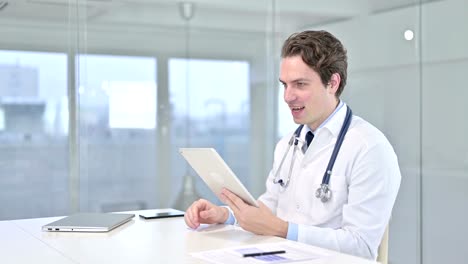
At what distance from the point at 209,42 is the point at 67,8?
3.29 ft

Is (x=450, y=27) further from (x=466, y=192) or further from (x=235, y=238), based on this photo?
(x=235, y=238)

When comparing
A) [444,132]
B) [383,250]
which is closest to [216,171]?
[383,250]

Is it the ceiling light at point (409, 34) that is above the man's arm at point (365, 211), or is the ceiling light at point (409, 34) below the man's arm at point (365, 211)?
above

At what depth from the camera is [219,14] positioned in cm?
441

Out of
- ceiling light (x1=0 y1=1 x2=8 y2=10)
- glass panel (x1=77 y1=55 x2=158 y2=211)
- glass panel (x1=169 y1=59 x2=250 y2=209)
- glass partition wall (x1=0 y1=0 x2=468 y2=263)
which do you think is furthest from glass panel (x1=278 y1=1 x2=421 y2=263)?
ceiling light (x1=0 y1=1 x2=8 y2=10)

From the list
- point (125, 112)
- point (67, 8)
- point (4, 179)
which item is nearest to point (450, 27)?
point (125, 112)

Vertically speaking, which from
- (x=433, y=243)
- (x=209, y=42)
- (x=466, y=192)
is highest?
(x=209, y=42)

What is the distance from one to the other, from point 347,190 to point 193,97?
2.25 metres

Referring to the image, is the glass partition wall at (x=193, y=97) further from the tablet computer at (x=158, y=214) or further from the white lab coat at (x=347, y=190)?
the white lab coat at (x=347, y=190)

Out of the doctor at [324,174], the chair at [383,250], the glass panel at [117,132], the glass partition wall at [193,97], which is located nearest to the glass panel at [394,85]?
the glass partition wall at [193,97]

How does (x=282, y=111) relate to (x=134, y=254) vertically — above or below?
above

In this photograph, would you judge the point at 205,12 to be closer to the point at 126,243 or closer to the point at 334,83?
the point at 334,83

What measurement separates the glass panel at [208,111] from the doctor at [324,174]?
183 centimetres

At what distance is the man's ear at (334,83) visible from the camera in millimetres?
2348
